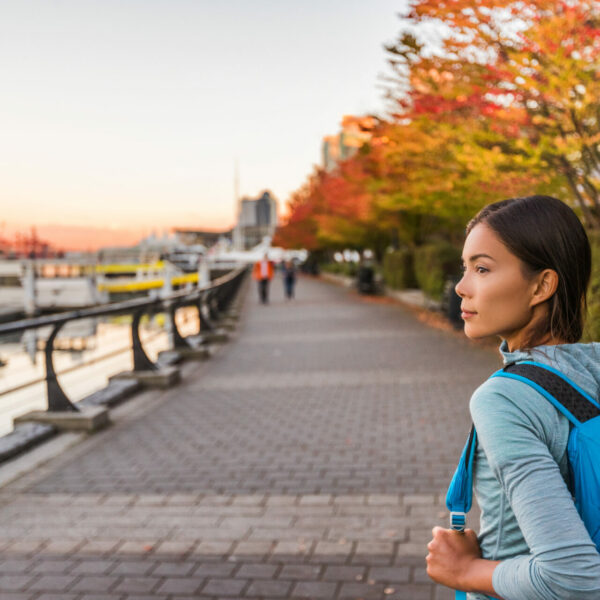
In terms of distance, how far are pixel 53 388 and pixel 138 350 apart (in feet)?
9.10

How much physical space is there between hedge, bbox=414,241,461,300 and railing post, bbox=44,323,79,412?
1317cm

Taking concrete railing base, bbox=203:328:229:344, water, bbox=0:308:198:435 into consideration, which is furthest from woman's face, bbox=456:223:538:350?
concrete railing base, bbox=203:328:229:344

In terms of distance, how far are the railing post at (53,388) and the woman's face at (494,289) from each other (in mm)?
6691

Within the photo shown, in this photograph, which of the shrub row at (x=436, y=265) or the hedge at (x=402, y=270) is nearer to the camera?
the shrub row at (x=436, y=265)

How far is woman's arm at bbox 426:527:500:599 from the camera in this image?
4.31 feet

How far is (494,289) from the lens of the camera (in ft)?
4.37

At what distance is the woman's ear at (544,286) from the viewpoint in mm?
1297

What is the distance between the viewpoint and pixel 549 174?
11.0 metres

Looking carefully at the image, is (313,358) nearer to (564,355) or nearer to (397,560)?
(397,560)

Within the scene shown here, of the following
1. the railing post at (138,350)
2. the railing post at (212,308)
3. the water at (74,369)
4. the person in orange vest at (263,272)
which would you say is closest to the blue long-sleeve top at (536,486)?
the water at (74,369)

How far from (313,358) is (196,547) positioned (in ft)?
28.8

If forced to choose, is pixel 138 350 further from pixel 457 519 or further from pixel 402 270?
pixel 402 270

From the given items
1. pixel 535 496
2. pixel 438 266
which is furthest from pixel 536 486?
pixel 438 266

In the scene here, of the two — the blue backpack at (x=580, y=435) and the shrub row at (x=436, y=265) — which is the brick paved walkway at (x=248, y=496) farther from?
the shrub row at (x=436, y=265)
